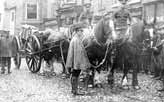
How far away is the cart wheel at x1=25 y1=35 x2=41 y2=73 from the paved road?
1.53m

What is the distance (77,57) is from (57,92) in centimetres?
136

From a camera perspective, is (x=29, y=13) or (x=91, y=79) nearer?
(x=91, y=79)

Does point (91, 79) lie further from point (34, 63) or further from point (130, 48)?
point (34, 63)

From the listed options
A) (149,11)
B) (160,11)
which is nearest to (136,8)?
(149,11)

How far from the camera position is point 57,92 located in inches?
378

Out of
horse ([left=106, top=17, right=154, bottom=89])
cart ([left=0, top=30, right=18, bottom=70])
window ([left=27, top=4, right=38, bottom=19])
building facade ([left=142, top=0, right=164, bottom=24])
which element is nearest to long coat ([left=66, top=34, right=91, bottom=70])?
horse ([left=106, top=17, right=154, bottom=89])

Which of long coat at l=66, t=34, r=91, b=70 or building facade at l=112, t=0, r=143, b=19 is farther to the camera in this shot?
building facade at l=112, t=0, r=143, b=19

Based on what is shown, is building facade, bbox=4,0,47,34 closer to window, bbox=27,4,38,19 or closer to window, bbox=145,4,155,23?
window, bbox=27,4,38,19

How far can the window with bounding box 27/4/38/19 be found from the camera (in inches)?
1224

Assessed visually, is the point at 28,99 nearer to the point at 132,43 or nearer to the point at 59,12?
the point at 132,43

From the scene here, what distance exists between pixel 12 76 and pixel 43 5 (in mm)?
18699

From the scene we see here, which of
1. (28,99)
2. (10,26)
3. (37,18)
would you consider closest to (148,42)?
(28,99)

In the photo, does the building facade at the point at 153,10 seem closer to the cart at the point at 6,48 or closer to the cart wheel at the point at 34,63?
the cart wheel at the point at 34,63

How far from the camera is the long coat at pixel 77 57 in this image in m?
8.93
